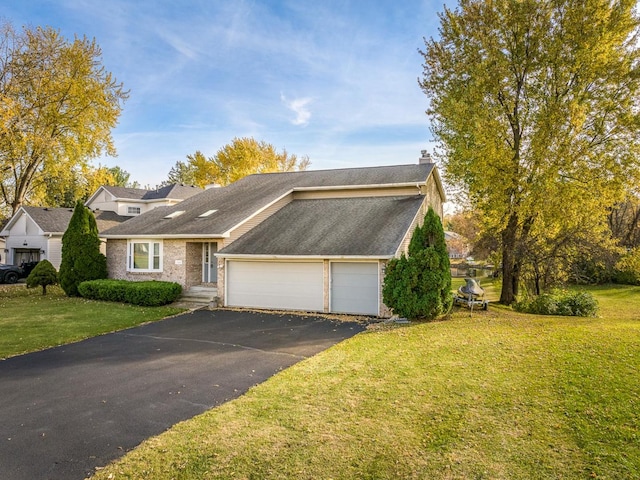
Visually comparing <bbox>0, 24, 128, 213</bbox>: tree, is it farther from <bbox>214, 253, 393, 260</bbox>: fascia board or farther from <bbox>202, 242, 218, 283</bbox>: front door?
<bbox>214, 253, 393, 260</bbox>: fascia board

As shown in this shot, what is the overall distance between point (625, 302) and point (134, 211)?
1466 inches

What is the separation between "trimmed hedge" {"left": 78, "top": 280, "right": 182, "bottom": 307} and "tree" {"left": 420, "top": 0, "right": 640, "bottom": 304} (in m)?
14.1

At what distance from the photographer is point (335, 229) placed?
16547mm

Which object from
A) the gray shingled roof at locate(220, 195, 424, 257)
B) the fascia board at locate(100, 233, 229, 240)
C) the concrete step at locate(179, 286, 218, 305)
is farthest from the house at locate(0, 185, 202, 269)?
the gray shingled roof at locate(220, 195, 424, 257)

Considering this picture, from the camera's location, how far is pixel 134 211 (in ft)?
118

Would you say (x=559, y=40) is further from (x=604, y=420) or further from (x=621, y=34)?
(x=604, y=420)

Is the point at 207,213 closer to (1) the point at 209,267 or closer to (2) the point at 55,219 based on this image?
(1) the point at 209,267

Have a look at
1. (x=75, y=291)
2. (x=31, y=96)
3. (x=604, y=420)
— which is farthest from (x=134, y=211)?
(x=604, y=420)

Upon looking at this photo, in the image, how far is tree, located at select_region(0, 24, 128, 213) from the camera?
18.8 meters

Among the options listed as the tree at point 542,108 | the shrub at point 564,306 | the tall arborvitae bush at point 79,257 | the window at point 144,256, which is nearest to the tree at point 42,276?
the tall arborvitae bush at point 79,257

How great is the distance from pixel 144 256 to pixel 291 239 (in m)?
7.35

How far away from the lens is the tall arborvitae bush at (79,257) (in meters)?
18.6

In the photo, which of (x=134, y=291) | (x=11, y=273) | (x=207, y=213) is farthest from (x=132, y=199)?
(x=134, y=291)

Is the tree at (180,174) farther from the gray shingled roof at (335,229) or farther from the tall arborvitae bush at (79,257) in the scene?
the gray shingled roof at (335,229)
